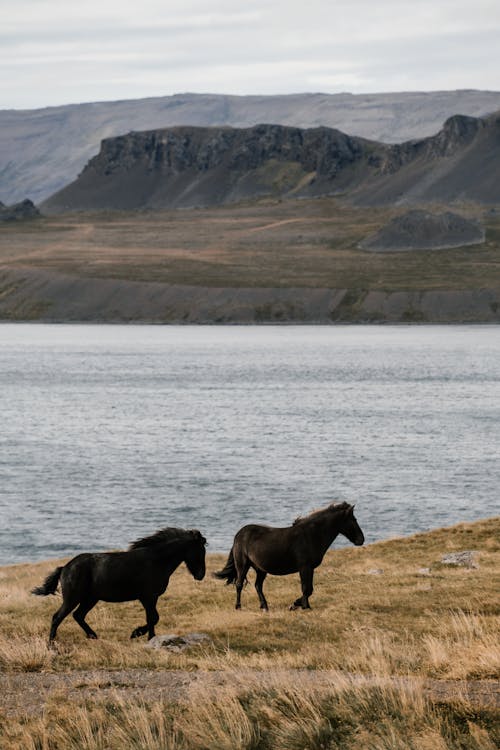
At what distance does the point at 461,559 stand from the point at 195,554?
44.0ft

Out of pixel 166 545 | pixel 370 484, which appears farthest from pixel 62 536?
pixel 166 545

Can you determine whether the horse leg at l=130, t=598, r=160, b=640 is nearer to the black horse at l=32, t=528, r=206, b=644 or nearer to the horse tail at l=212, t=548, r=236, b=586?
the black horse at l=32, t=528, r=206, b=644

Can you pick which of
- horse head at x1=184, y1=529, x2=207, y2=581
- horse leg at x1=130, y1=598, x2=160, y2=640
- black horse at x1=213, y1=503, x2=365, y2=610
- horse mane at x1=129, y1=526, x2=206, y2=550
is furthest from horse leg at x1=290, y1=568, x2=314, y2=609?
horse leg at x1=130, y1=598, x2=160, y2=640

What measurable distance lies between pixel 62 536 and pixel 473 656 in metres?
33.8

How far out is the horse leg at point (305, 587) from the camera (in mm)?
19672

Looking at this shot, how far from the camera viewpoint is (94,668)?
15250 mm

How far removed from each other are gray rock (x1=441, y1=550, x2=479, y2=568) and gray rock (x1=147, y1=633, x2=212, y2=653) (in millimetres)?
12302

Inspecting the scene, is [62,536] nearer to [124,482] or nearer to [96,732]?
[124,482]

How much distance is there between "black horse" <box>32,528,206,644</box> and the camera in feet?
54.7

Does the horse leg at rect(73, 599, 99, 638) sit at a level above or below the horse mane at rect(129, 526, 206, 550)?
below

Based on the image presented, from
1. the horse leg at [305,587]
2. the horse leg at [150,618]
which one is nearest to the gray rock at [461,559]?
the horse leg at [305,587]

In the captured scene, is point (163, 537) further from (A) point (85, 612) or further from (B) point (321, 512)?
(B) point (321, 512)

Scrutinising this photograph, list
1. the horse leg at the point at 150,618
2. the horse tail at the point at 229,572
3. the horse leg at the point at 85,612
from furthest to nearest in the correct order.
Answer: the horse tail at the point at 229,572
the horse leg at the point at 150,618
the horse leg at the point at 85,612

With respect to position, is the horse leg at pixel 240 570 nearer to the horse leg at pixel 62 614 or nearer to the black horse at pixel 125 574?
the black horse at pixel 125 574
